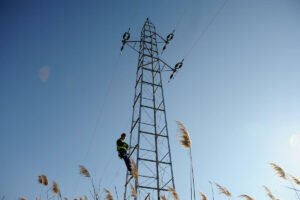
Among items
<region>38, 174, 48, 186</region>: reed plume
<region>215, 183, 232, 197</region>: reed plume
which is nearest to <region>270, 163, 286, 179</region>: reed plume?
<region>215, 183, 232, 197</region>: reed plume

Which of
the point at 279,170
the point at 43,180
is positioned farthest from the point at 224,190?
the point at 43,180

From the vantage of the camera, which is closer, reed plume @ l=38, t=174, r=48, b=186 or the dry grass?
the dry grass

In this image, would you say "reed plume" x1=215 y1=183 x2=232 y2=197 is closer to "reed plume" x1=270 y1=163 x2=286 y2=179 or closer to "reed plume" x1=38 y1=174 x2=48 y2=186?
"reed plume" x1=270 y1=163 x2=286 y2=179


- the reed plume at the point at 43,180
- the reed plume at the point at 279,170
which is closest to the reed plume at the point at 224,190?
the reed plume at the point at 279,170

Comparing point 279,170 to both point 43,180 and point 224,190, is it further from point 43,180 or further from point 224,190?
point 43,180

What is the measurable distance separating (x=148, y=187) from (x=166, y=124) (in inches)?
146

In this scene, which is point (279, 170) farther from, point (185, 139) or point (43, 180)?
point (43, 180)

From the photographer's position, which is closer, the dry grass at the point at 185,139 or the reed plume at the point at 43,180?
the dry grass at the point at 185,139

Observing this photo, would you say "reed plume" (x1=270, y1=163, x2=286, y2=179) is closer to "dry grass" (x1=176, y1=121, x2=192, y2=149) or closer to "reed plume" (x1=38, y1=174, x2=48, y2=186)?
"dry grass" (x1=176, y1=121, x2=192, y2=149)

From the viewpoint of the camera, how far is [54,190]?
301 inches

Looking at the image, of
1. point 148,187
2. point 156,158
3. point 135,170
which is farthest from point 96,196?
point 156,158

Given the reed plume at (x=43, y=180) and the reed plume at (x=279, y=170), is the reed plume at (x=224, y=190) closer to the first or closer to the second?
the reed plume at (x=279, y=170)

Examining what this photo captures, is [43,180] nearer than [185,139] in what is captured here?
No

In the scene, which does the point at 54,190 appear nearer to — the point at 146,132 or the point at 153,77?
the point at 146,132
